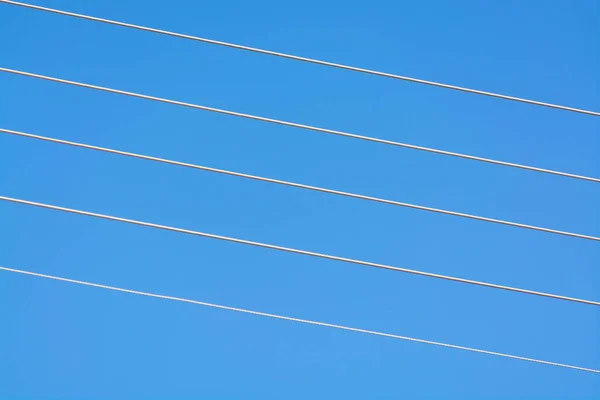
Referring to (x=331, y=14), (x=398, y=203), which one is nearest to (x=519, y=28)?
(x=331, y=14)

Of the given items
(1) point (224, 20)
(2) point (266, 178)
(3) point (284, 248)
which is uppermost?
(1) point (224, 20)

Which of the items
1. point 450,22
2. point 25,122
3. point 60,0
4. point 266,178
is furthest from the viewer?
point 450,22

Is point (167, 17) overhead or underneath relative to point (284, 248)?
overhead

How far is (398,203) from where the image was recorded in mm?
2398

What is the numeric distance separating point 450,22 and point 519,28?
23 centimetres

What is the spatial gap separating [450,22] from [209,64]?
0.89m

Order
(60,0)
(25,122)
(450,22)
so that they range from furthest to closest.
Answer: (450,22) < (60,0) < (25,122)

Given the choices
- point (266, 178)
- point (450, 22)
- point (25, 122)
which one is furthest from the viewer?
point (450, 22)

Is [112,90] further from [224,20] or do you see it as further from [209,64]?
[224,20]

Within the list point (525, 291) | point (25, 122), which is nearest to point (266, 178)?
point (525, 291)

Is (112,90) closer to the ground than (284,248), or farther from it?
farther from it

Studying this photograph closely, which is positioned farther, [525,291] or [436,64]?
[436,64]

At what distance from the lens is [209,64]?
A: 311 centimetres

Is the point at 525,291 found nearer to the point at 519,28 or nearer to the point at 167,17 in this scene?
the point at 519,28
